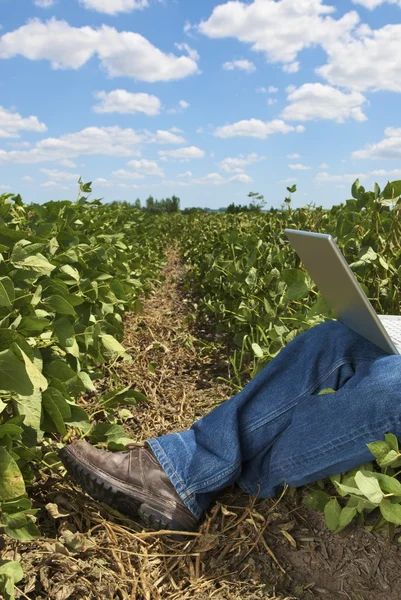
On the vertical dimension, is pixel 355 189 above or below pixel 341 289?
above

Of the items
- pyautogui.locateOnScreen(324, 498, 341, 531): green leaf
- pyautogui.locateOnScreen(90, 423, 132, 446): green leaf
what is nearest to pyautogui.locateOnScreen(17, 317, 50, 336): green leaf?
pyautogui.locateOnScreen(90, 423, 132, 446): green leaf

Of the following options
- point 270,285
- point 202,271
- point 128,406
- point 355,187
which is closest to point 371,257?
point 355,187

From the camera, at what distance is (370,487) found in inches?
57.4

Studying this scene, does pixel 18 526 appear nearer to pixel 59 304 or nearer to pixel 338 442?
pixel 59 304

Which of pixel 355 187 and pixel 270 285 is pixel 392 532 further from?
pixel 270 285

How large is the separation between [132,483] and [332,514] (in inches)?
25.8

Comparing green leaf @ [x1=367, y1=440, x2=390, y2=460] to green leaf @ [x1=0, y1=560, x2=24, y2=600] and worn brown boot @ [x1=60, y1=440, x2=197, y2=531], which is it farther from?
green leaf @ [x1=0, y1=560, x2=24, y2=600]

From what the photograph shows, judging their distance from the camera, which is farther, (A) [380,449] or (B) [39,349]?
(B) [39,349]

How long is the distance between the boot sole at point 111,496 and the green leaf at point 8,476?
0.44m

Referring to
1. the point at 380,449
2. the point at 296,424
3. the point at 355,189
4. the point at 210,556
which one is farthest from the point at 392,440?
the point at 355,189

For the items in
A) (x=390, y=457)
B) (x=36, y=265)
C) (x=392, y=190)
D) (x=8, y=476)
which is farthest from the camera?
(x=392, y=190)

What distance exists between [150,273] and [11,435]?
4910mm

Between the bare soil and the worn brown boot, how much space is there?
56 mm

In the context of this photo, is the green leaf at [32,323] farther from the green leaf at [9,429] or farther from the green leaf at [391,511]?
the green leaf at [391,511]
